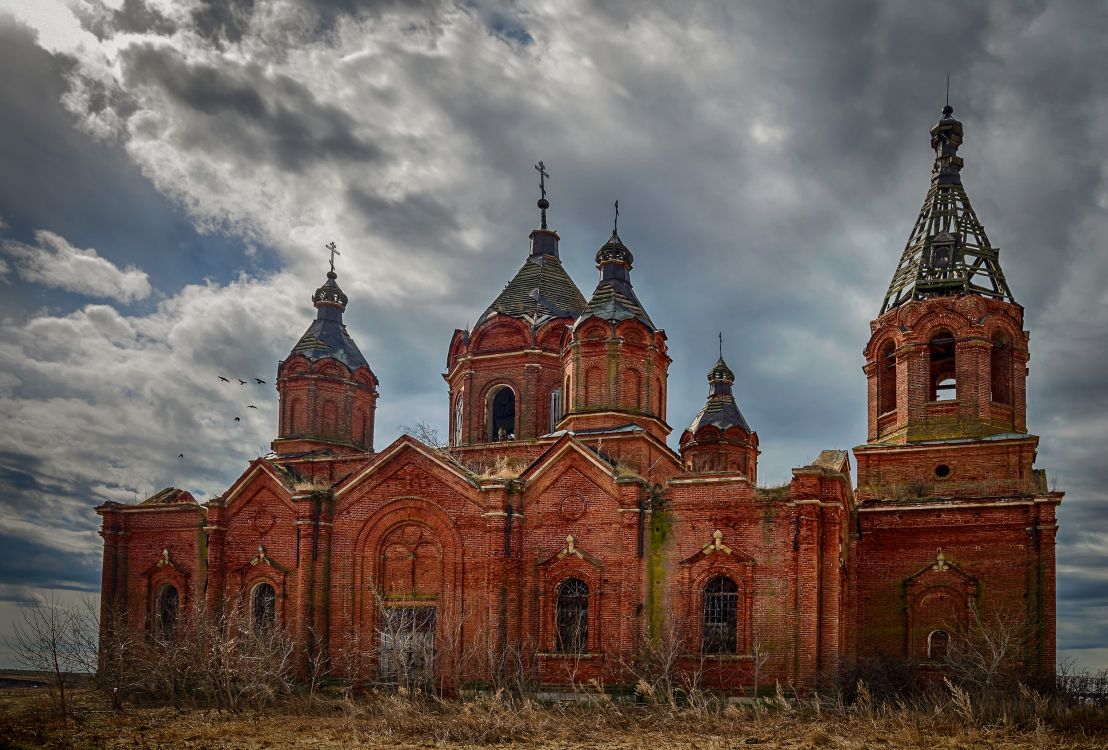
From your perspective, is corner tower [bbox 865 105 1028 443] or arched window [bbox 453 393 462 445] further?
arched window [bbox 453 393 462 445]

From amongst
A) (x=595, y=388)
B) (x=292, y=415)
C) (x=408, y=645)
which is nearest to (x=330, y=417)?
(x=292, y=415)

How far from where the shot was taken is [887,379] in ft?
94.7

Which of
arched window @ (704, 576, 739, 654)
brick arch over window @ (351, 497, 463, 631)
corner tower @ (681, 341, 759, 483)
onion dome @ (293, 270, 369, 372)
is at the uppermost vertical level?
onion dome @ (293, 270, 369, 372)

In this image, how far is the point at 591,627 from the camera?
24.1 meters

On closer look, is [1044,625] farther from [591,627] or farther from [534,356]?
[534,356]

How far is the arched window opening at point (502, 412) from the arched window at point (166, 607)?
9974mm

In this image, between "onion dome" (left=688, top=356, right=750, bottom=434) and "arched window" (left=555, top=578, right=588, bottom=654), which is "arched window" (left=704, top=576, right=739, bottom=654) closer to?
"arched window" (left=555, top=578, right=588, bottom=654)

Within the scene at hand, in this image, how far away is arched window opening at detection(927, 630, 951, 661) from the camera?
25250 mm

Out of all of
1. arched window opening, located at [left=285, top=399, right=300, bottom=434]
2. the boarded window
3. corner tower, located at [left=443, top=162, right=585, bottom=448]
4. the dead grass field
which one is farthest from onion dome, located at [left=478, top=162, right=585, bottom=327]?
the dead grass field

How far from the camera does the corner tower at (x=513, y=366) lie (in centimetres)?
3061

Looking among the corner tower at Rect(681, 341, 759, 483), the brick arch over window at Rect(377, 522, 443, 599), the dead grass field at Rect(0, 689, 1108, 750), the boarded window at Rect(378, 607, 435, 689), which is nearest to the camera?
the dead grass field at Rect(0, 689, 1108, 750)

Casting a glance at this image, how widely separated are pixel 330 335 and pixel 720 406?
13.4 metres

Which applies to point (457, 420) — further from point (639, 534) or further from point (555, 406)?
point (639, 534)

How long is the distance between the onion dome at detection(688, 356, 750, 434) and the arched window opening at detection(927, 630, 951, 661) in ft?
39.0
